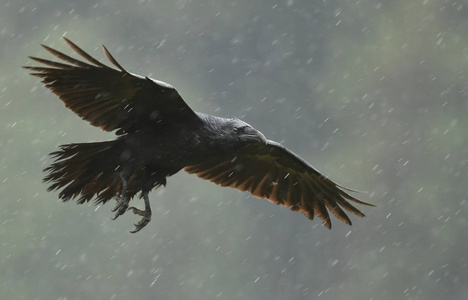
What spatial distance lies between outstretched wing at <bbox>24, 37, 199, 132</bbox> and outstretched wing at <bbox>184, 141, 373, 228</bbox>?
115 centimetres

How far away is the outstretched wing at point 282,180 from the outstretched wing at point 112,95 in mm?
1149

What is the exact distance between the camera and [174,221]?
94.4 ft

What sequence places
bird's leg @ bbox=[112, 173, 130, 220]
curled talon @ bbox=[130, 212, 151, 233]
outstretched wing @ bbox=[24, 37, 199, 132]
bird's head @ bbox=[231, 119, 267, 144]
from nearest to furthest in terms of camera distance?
outstretched wing @ bbox=[24, 37, 199, 132] → bird's leg @ bbox=[112, 173, 130, 220] → curled talon @ bbox=[130, 212, 151, 233] → bird's head @ bbox=[231, 119, 267, 144]

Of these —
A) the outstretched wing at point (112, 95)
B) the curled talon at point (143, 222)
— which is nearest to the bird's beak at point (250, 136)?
the outstretched wing at point (112, 95)

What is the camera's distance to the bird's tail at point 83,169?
6738 millimetres

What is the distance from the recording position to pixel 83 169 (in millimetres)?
6855

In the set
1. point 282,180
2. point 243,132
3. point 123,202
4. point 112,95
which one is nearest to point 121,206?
point 123,202

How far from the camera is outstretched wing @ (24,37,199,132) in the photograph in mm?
6426

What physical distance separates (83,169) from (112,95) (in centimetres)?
62

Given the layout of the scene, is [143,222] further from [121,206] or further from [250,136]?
[250,136]

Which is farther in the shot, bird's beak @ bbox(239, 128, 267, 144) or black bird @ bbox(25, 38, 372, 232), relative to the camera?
bird's beak @ bbox(239, 128, 267, 144)

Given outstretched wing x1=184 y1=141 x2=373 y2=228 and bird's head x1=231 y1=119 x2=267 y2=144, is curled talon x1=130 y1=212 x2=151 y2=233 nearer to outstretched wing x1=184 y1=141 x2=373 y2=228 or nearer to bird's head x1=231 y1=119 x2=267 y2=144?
bird's head x1=231 y1=119 x2=267 y2=144

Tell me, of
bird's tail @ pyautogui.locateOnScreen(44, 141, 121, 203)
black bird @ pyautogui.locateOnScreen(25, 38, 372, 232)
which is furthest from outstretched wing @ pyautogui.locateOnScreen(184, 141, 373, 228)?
bird's tail @ pyautogui.locateOnScreen(44, 141, 121, 203)

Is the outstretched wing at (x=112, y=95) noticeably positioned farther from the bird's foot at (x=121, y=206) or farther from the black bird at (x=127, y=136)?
the bird's foot at (x=121, y=206)
